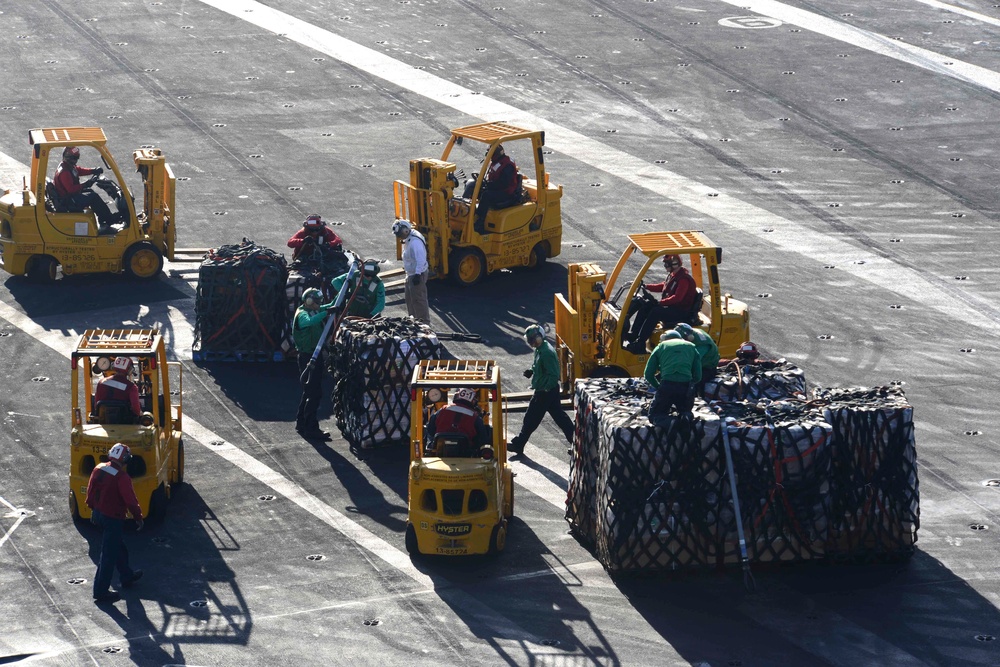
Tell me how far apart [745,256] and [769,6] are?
1743 centimetres

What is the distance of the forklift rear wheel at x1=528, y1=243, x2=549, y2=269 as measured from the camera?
2784 cm

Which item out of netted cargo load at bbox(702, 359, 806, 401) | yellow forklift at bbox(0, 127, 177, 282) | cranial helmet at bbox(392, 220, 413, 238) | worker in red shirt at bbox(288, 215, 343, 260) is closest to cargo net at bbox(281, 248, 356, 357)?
worker in red shirt at bbox(288, 215, 343, 260)

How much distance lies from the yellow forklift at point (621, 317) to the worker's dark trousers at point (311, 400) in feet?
12.1

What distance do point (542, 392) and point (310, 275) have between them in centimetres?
512

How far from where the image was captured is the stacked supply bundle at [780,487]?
16906 mm

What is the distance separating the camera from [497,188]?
27438 millimetres

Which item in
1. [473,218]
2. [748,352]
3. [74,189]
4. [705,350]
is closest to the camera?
[705,350]

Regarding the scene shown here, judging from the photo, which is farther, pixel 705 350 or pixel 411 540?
pixel 705 350

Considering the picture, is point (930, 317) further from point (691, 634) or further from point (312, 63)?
point (312, 63)

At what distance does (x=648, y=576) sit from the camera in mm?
17109

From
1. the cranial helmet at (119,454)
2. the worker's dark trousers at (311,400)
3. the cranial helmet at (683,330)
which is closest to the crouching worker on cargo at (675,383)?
the cranial helmet at (683,330)

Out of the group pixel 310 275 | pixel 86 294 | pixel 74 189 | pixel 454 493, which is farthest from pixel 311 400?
pixel 74 189

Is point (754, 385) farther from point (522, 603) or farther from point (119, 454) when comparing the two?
point (119, 454)

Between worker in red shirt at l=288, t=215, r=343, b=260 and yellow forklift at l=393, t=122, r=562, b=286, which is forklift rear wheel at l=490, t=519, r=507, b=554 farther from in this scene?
yellow forklift at l=393, t=122, r=562, b=286
